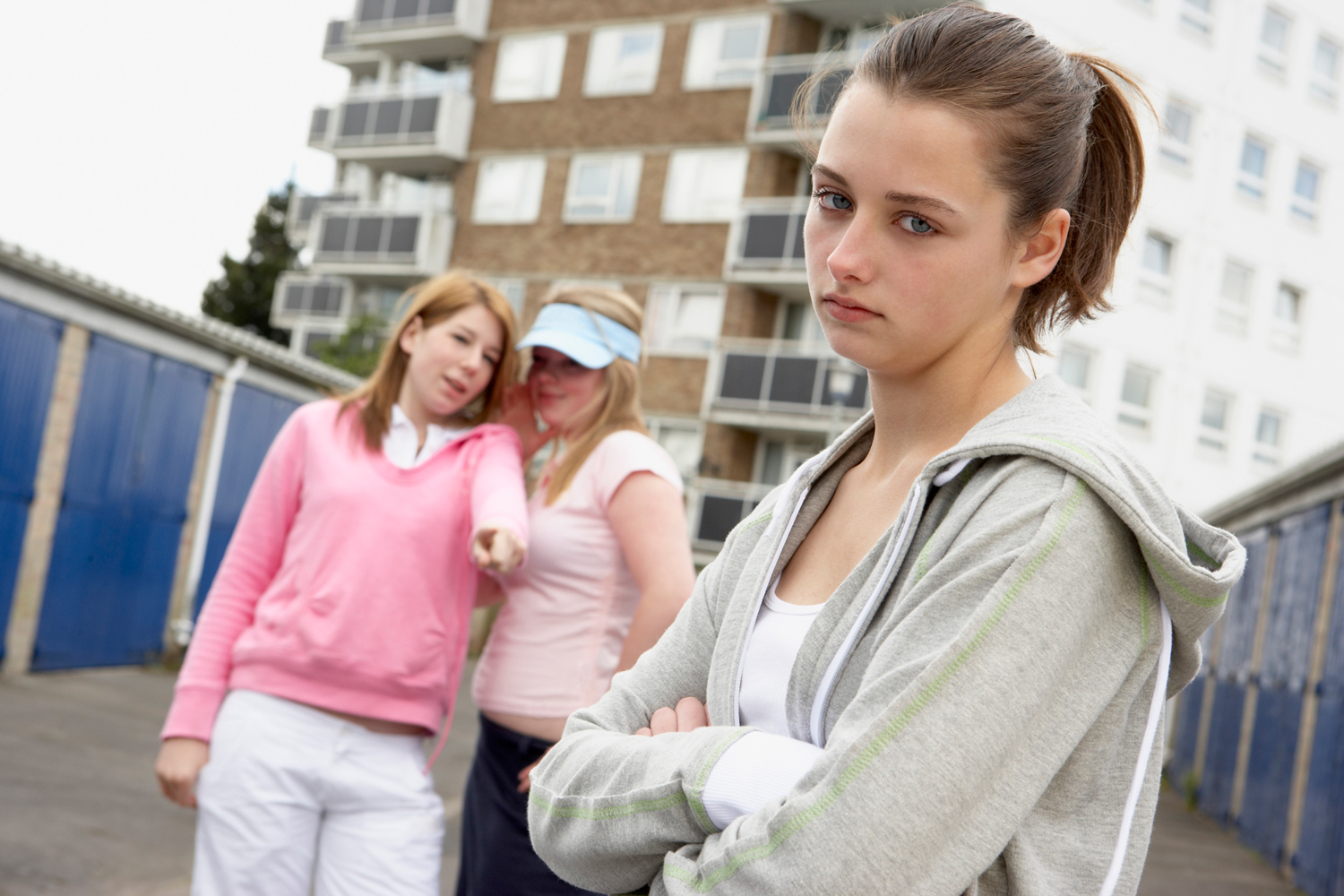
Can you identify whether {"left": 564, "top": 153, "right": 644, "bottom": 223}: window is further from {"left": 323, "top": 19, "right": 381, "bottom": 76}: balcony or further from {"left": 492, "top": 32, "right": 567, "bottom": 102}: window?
{"left": 323, "top": 19, "right": 381, "bottom": 76}: balcony

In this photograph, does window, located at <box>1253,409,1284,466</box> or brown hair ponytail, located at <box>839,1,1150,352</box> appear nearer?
brown hair ponytail, located at <box>839,1,1150,352</box>

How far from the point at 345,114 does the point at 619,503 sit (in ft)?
106

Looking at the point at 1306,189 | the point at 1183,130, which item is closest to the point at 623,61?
the point at 1183,130

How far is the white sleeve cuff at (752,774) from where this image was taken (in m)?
1.48

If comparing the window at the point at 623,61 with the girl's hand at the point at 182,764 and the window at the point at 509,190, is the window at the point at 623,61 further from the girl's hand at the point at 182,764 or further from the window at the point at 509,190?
the girl's hand at the point at 182,764

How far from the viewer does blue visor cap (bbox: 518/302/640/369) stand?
3.42 metres

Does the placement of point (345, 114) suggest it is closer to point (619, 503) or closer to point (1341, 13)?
point (1341, 13)

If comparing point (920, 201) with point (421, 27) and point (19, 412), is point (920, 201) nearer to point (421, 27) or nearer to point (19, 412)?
point (19, 412)

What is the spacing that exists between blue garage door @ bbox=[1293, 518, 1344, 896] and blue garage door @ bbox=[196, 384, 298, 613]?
10857 millimetres

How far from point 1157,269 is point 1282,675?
52.8 feet

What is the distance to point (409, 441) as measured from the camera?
351cm

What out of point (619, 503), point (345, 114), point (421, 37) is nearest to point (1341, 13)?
point (421, 37)

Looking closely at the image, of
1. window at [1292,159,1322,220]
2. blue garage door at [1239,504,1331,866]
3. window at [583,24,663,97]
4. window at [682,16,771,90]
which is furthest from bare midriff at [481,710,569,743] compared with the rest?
window at [1292,159,1322,220]

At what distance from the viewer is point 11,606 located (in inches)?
469
